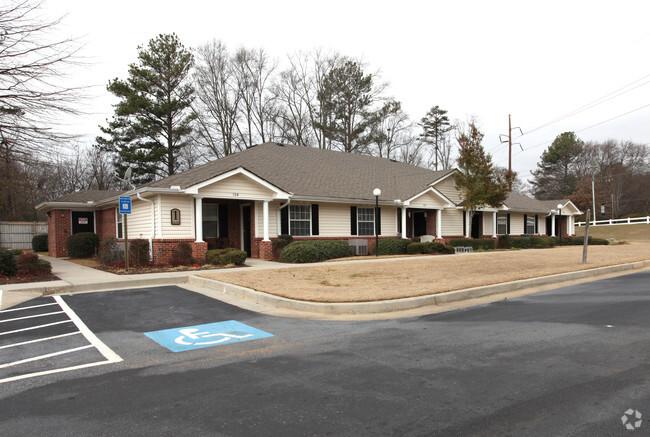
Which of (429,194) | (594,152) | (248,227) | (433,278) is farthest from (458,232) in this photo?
(594,152)

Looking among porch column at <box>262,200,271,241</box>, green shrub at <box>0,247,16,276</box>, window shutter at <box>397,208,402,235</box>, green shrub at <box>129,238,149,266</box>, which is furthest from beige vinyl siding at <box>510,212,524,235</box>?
green shrub at <box>0,247,16,276</box>

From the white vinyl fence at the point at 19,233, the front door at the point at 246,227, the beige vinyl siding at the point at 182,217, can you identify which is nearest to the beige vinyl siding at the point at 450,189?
the front door at the point at 246,227

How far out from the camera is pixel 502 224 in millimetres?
31312

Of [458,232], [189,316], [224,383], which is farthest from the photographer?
[458,232]

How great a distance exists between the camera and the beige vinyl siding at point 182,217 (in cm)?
1633

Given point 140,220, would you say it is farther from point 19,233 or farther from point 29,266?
point 19,233

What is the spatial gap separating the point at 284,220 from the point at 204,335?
1367 centimetres

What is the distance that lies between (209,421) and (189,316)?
4.81 meters

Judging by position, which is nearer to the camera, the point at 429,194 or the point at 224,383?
the point at 224,383

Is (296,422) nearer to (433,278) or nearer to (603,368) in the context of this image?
(603,368)

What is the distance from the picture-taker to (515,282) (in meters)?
10.5

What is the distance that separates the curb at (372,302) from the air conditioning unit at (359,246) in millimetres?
10495

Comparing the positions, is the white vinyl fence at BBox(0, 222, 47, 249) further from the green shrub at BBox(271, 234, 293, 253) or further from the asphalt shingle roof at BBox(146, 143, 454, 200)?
the green shrub at BBox(271, 234, 293, 253)

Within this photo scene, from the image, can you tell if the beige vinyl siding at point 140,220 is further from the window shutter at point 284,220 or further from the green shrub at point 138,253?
the window shutter at point 284,220
